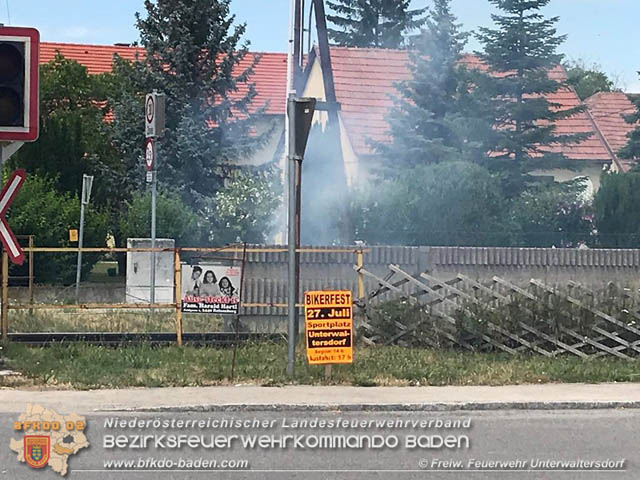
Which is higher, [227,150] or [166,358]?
[227,150]

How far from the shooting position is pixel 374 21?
127ft

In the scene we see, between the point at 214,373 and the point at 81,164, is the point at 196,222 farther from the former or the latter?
the point at 214,373

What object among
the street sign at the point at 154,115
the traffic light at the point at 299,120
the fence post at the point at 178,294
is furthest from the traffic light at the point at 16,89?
the street sign at the point at 154,115

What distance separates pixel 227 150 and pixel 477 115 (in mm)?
7727

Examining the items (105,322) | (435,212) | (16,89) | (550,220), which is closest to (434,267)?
(105,322)

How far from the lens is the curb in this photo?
10.1m

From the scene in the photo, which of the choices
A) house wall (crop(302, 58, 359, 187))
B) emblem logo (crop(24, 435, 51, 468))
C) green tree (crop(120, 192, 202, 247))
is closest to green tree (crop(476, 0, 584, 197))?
house wall (crop(302, 58, 359, 187))

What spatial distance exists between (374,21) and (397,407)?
1188 inches

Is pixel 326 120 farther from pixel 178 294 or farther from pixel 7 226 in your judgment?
pixel 7 226

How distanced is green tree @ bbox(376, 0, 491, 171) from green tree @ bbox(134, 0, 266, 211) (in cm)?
577

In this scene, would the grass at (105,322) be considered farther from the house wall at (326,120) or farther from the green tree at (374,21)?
the green tree at (374,21)

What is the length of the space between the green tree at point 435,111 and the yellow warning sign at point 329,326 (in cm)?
1568

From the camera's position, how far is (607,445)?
8.83 m

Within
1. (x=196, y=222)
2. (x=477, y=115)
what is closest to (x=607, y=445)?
(x=196, y=222)
